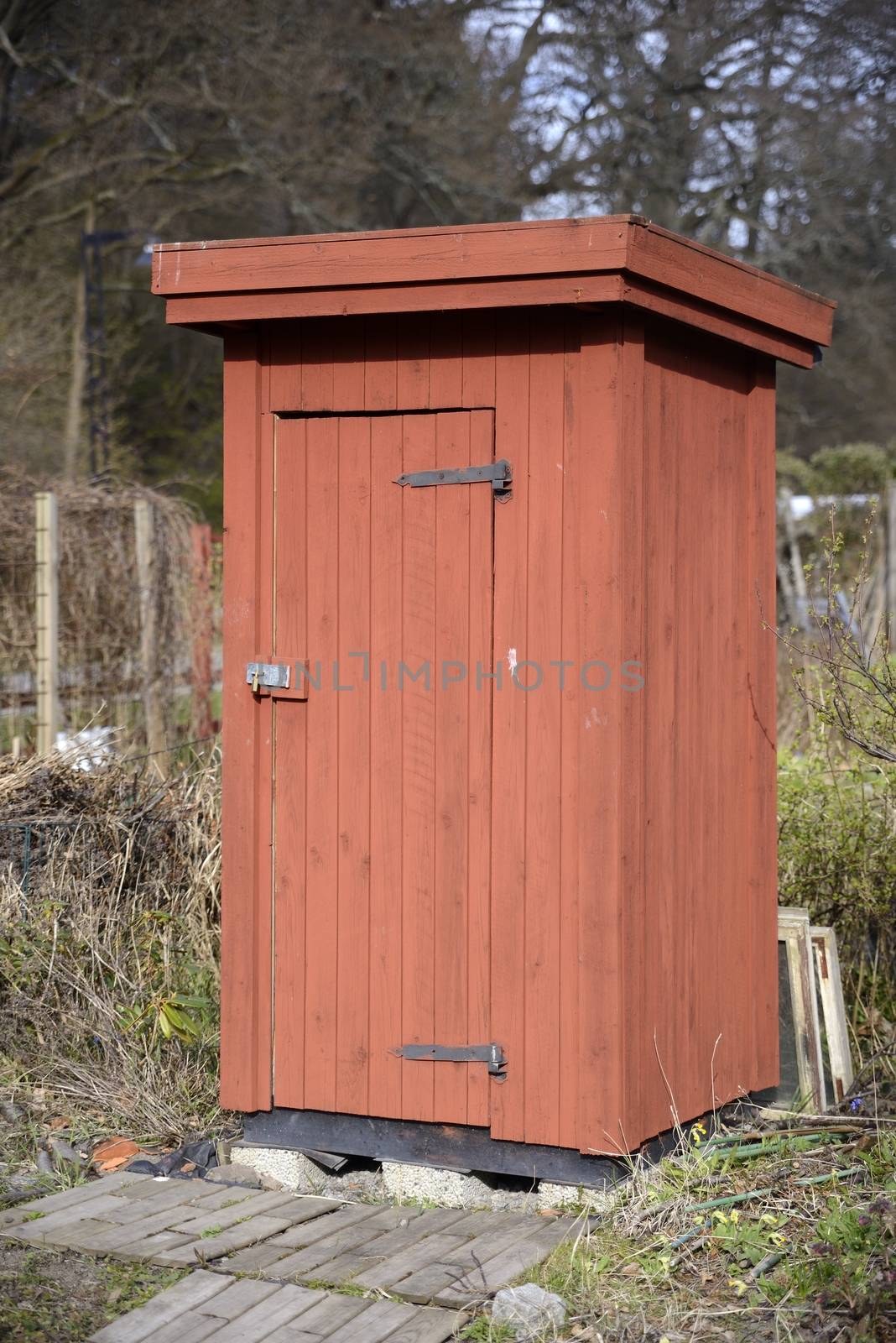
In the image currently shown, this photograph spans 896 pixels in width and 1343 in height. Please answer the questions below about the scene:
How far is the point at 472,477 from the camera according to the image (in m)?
4.33

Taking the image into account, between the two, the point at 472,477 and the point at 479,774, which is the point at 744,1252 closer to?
the point at 479,774

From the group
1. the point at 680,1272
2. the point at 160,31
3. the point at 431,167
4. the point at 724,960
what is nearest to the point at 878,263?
the point at 431,167

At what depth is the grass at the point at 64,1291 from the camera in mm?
3361

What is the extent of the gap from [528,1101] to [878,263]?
60.5ft

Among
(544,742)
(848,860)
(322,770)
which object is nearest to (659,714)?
(544,742)

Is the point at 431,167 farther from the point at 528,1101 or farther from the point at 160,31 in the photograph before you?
→ the point at 528,1101

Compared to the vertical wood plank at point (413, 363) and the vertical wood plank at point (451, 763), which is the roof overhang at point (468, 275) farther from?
the vertical wood plank at point (451, 763)

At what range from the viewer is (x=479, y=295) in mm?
4160

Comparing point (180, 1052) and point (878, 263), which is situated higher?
point (878, 263)

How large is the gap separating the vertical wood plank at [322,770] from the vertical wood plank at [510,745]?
0.53 metres

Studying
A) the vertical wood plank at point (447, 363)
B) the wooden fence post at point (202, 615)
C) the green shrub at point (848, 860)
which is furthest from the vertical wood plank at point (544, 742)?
the wooden fence post at point (202, 615)

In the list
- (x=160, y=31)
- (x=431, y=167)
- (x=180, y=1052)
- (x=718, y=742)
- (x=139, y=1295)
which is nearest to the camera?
(x=139, y=1295)

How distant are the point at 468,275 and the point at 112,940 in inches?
113

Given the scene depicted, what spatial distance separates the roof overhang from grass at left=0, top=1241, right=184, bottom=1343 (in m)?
2.73
